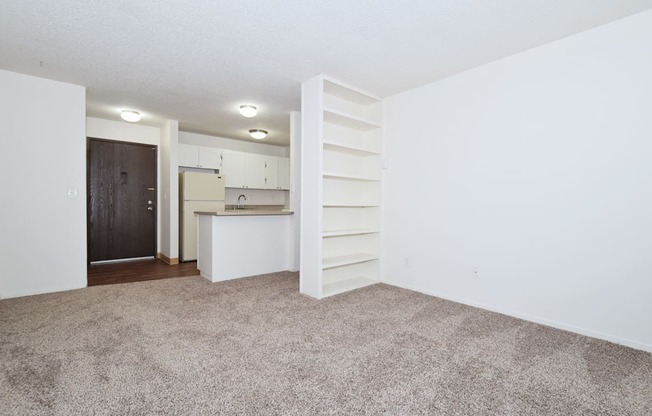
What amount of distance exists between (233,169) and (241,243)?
2.59m

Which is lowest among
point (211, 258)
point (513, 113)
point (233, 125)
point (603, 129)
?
point (211, 258)

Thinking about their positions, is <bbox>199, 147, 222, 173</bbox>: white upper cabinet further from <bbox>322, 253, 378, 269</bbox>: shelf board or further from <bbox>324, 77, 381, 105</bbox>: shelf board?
<bbox>322, 253, 378, 269</bbox>: shelf board

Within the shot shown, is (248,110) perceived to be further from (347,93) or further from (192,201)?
(192,201)

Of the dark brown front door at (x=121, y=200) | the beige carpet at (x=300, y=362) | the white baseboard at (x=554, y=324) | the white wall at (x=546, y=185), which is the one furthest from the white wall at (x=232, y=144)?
the white baseboard at (x=554, y=324)

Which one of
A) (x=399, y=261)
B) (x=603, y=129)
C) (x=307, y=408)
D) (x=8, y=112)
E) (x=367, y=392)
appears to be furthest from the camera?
(x=399, y=261)

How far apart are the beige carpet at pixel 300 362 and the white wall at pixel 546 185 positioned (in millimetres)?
312

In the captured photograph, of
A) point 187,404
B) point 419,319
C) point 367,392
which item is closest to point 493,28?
point 419,319

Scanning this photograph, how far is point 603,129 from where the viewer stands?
8.18ft

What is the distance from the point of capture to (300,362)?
206 cm

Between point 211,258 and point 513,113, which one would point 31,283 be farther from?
point 513,113

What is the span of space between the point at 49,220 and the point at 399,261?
14.1 ft

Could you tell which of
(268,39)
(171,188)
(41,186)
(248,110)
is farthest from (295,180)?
(41,186)

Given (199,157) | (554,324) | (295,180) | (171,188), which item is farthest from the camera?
(199,157)

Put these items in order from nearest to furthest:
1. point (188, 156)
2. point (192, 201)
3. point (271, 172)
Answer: point (192, 201)
point (188, 156)
point (271, 172)
